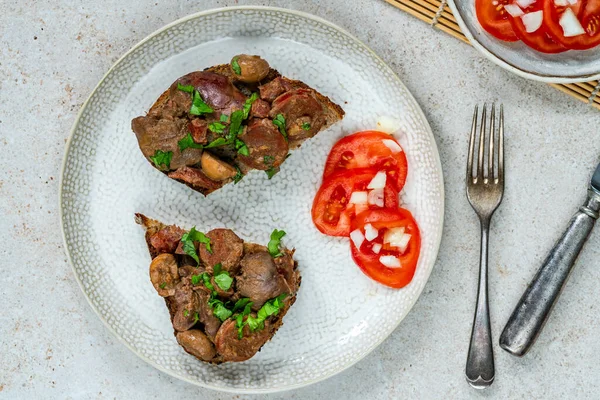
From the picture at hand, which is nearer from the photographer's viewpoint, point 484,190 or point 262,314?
point 262,314

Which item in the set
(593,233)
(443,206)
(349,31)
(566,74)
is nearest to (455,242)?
(443,206)

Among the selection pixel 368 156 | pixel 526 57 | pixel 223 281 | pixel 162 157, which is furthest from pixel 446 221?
pixel 162 157

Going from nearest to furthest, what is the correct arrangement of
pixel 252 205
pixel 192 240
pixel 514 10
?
pixel 514 10
pixel 192 240
pixel 252 205

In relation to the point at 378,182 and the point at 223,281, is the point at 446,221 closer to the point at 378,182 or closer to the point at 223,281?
the point at 378,182

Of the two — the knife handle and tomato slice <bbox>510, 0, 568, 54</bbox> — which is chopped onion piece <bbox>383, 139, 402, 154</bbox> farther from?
the knife handle

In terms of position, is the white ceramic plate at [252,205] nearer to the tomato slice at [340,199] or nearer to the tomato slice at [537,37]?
the tomato slice at [340,199]

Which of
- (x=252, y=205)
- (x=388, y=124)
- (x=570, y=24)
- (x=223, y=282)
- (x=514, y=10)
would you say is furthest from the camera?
(x=252, y=205)
